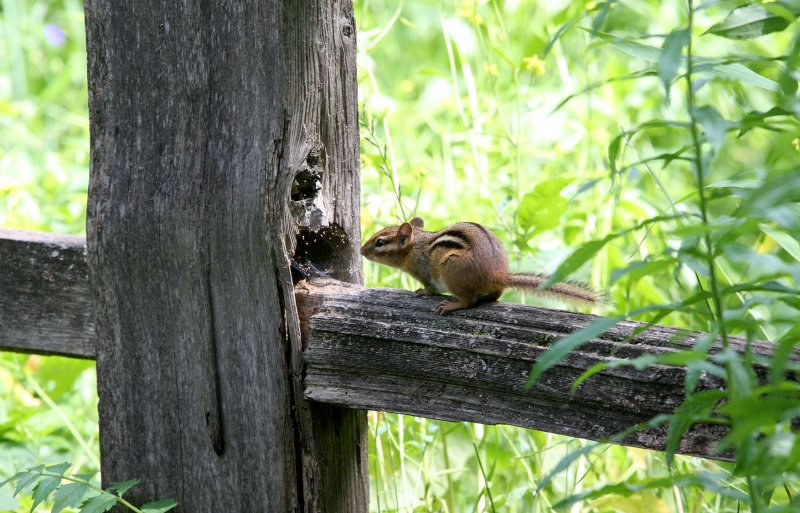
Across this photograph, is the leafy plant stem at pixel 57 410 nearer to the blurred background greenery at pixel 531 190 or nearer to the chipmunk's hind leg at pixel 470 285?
the blurred background greenery at pixel 531 190

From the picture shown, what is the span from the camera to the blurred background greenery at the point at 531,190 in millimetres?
1293

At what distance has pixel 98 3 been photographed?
194 centimetres

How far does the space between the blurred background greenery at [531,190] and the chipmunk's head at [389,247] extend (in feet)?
0.42

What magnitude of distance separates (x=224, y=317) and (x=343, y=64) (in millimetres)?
579

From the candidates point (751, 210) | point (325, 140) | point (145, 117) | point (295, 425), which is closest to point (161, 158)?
point (145, 117)

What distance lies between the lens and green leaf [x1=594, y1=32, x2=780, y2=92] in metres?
1.24

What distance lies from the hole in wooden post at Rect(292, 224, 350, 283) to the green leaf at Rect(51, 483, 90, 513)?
0.58 metres

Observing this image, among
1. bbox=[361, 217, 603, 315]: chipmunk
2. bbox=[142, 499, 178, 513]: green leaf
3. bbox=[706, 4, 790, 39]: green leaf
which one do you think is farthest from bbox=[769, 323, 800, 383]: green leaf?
bbox=[142, 499, 178, 513]: green leaf

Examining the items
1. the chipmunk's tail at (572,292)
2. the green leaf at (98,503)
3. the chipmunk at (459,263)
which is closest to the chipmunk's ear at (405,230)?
the chipmunk at (459,263)

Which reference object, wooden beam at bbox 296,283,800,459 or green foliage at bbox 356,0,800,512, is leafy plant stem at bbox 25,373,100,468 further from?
wooden beam at bbox 296,283,800,459

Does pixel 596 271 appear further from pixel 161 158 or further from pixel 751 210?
pixel 751 210

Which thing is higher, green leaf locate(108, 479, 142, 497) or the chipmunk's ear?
the chipmunk's ear

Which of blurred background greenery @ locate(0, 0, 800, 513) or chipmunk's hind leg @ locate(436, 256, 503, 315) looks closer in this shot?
blurred background greenery @ locate(0, 0, 800, 513)

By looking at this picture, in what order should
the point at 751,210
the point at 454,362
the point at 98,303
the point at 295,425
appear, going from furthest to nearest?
the point at 98,303 → the point at 295,425 → the point at 454,362 → the point at 751,210
